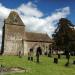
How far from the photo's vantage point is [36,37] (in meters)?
76.8

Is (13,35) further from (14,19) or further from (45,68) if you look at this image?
(45,68)

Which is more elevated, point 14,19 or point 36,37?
point 14,19

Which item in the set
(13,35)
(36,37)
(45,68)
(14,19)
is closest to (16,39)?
(13,35)

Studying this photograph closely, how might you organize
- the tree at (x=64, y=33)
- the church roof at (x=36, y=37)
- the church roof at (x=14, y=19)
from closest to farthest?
the tree at (x=64, y=33)
the church roof at (x=14, y=19)
the church roof at (x=36, y=37)

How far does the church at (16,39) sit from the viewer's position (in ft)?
232

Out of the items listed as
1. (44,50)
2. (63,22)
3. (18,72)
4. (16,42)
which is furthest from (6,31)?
(18,72)

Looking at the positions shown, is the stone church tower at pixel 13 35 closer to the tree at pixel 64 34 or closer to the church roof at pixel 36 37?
the church roof at pixel 36 37

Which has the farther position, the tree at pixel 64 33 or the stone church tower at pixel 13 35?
Result: the stone church tower at pixel 13 35

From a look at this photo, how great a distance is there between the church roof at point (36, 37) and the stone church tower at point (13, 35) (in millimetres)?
3080

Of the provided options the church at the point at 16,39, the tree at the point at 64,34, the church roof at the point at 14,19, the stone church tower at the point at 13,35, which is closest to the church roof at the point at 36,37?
the church at the point at 16,39

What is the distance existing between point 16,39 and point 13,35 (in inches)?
62.2

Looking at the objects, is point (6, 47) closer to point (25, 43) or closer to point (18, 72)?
point (25, 43)

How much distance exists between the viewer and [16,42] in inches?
2835

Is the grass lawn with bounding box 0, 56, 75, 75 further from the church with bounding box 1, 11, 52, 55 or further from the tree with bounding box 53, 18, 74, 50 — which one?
the church with bounding box 1, 11, 52, 55
